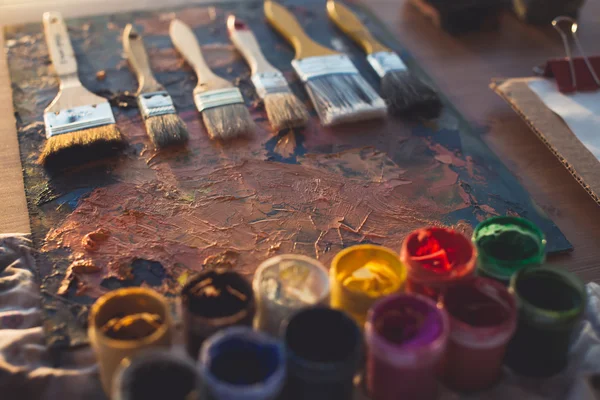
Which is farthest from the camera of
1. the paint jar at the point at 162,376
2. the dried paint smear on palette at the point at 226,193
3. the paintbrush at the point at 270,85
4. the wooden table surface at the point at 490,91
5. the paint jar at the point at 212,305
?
the paintbrush at the point at 270,85

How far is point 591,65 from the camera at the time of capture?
2016mm

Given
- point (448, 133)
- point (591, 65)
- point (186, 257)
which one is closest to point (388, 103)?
point (448, 133)

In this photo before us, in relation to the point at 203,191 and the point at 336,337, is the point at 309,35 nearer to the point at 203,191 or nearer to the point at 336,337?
the point at 203,191

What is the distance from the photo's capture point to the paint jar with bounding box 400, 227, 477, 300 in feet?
3.90

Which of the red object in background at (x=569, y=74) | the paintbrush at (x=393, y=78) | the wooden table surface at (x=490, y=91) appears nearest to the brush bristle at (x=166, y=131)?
the wooden table surface at (x=490, y=91)

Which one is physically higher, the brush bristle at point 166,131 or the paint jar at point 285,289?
the brush bristle at point 166,131

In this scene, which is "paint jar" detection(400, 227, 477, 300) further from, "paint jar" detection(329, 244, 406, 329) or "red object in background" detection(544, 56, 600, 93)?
"red object in background" detection(544, 56, 600, 93)

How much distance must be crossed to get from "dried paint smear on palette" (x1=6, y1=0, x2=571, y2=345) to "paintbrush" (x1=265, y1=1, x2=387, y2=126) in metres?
0.04

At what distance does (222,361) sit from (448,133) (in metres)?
1.10

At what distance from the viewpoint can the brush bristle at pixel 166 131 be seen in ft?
5.78

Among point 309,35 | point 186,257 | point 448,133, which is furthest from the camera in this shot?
point 309,35

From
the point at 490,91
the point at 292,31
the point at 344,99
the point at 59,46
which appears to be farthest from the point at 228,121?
the point at 490,91

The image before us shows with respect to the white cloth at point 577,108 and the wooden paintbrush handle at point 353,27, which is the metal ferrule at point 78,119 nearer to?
the wooden paintbrush handle at point 353,27

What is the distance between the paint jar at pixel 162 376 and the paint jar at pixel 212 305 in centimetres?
9
